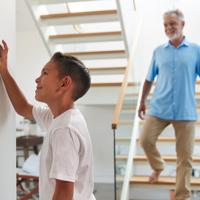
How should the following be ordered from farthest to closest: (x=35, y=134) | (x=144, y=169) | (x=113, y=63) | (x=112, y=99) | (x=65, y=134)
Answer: (x=35, y=134), (x=113, y=63), (x=112, y=99), (x=144, y=169), (x=65, y=134)

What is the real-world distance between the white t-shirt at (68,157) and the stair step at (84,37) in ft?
9.21

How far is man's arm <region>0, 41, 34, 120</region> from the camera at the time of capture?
1303 millimetres

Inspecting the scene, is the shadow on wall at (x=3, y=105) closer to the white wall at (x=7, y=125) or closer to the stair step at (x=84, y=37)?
the white wall at (x=7, y=125)

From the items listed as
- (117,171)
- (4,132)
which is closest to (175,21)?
(117,171)

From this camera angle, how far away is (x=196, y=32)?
17.4 ft

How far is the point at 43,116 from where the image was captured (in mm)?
1554

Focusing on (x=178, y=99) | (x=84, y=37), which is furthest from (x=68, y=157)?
(x=84, y=37)

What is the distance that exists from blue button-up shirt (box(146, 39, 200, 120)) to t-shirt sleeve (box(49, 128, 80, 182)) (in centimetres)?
190

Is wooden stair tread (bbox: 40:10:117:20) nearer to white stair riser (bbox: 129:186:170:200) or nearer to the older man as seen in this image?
the older man

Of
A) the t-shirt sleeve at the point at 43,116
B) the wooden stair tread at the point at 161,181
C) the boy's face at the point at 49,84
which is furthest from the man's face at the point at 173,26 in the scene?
the boy's face at the point at 49,84

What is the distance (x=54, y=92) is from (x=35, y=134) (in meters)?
5.01

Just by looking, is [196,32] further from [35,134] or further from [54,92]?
[54,92]

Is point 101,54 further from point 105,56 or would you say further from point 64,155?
point 64,155

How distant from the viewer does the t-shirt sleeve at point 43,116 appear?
5.04 ft
